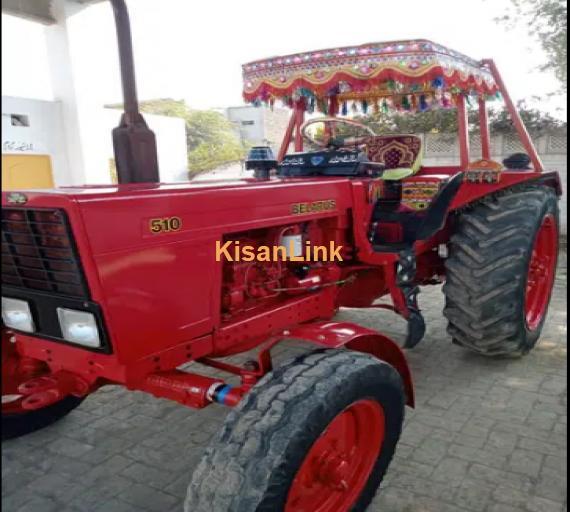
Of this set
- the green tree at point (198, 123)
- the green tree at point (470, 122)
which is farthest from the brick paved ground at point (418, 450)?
the green tree at point (198, 123)

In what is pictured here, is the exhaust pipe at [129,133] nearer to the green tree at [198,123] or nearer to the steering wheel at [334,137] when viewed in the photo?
the steering wheel at [334,137]

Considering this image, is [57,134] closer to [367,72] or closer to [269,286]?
[367,72]

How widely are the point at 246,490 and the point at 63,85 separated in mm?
9561

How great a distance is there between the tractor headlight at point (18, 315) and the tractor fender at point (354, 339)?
101 centimetres

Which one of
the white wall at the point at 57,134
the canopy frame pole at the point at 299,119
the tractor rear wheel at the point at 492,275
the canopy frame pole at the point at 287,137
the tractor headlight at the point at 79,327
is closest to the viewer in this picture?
the tractor headlight at the point at 79,327

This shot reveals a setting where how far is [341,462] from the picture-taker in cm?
200

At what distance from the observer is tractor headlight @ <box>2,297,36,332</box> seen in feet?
6.47

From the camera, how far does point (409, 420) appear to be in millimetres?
2920

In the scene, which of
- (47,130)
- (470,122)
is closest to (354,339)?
(47,130)

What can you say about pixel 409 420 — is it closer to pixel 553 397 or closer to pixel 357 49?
pixel 553 397

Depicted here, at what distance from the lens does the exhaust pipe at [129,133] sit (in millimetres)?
1938

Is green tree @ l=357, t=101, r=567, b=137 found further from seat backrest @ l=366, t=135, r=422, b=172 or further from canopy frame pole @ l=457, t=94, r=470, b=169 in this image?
canopy frame pole @ l=457, t=94, r=470, b=169

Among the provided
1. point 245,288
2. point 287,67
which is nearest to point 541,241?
point 287,67

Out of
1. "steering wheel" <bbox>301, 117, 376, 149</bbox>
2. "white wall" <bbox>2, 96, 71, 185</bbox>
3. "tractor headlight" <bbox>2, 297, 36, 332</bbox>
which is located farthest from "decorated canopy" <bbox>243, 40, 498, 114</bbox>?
"white wall" <bbox>2, 96, 71, 185</bbox>
